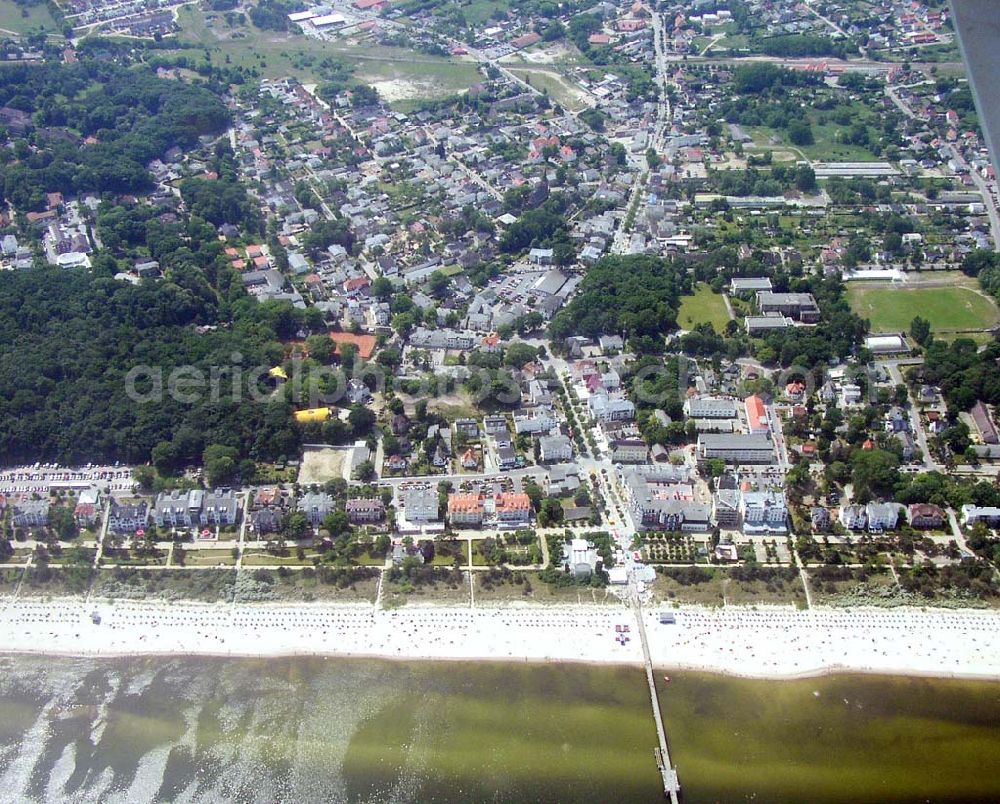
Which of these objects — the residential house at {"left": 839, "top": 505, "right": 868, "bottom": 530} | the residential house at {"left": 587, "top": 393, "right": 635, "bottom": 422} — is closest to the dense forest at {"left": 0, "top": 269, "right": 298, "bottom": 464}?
the residential house at {"left": 587, "top": 393, "right": 635, "bottom": 422}

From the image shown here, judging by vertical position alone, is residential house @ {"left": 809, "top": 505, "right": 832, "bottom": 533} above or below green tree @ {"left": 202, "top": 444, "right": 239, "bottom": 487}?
below

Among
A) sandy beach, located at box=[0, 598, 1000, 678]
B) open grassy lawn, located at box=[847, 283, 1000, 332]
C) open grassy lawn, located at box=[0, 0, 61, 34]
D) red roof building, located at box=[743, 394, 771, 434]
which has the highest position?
open grassy lawn, located at box=[0, 0, 61, 34]

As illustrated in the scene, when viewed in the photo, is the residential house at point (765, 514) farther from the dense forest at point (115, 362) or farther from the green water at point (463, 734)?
the dense forest at point (115, 362)

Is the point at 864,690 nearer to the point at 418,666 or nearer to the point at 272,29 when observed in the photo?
the point at 418,666

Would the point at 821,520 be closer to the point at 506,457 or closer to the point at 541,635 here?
the point at 541,635

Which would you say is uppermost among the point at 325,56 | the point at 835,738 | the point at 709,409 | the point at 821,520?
the point at 325,56

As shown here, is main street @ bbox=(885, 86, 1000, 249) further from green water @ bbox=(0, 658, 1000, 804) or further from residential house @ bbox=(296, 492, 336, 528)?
residential house @ bbox=(296, 492, 336, 528)

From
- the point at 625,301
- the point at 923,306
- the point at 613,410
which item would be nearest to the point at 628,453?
the point at 613,410
